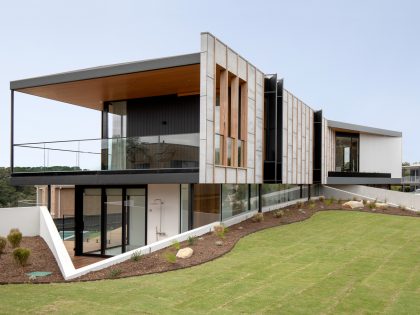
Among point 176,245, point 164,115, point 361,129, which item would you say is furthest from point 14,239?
point 361,129

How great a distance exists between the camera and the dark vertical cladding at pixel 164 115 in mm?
19188

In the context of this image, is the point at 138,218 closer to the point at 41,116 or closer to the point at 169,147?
the point at 169,147

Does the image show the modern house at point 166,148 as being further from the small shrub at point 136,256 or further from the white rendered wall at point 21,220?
the small shrub at point 136,256

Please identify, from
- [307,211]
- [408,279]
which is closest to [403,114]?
[307,211]

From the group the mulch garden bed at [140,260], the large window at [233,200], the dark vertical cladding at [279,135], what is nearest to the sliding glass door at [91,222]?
the mulch garden bed at [140,260]

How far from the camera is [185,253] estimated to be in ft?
38.9

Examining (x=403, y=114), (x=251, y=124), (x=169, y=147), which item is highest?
(x=403, y=114)

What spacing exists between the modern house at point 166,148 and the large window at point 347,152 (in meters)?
14.0

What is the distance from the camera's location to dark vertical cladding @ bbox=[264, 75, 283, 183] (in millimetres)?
19031

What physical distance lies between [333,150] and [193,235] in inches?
898

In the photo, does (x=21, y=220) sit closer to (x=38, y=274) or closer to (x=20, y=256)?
(x=20, y=256)

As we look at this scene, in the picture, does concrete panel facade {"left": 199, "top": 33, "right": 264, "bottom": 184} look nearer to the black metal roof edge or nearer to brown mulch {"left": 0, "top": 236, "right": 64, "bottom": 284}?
the black metal roof edge

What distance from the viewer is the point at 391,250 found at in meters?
13.3

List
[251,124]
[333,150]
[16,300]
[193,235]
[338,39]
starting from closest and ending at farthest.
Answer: [16,300] → [193,235] → [251,124] → [338,39] → [333,150]
